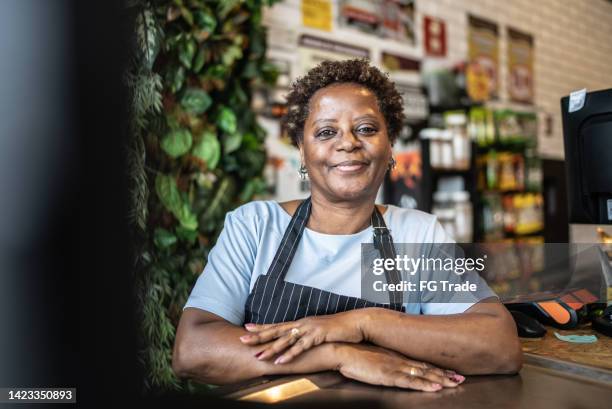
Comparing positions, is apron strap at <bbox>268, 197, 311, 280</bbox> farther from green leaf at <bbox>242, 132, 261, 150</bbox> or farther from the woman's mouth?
green leaf at <bbox>242, 132, 261, 150</bbox>

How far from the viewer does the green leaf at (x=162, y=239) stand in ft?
8.17

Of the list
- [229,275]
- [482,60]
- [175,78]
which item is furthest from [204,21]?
[482,60]

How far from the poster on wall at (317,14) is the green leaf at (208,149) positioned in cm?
137

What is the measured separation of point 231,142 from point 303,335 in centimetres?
179

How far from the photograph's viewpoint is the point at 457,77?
4.73m

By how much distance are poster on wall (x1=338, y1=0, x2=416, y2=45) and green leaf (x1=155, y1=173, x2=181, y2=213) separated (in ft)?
6.74

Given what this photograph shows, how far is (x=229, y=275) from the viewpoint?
1.48 meters

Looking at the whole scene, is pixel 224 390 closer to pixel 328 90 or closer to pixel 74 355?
pixel 74 355

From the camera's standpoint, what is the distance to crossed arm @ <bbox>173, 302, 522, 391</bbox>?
1.11 m

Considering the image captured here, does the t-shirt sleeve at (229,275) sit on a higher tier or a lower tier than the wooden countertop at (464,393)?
higher

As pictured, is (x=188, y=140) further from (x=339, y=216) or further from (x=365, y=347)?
(x=365, y=347)

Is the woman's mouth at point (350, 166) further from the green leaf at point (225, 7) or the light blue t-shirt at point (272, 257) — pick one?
the green leaf at point (225, 7)

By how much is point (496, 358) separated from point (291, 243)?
67 cm

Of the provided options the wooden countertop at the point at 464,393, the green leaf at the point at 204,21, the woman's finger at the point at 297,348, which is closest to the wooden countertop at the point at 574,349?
the wooden countertop at the point at 464,393
